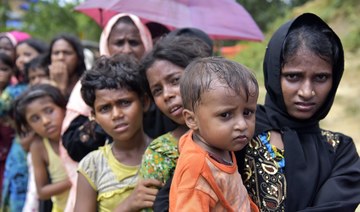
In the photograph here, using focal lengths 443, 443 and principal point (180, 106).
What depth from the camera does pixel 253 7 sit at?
26.0 m

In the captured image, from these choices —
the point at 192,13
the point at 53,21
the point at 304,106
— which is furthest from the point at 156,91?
the point at 53,21

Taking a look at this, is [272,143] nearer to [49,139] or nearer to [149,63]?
[149,63]

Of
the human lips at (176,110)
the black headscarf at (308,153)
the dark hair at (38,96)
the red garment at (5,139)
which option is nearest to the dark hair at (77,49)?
the dark hair at (38,96)

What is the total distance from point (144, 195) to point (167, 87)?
20.9 inches

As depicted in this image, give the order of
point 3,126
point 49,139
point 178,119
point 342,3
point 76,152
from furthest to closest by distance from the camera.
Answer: point 342,3 → point 3,126 → point 49,139 → point 76,152 → point 178,119

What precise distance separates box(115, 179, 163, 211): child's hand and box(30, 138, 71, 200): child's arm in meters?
1.30

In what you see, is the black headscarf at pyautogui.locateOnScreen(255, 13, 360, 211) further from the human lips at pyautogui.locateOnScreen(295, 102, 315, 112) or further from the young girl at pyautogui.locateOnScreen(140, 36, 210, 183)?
the young girl at pyautogui.locateOnScreen(140, 36, 210, 183)

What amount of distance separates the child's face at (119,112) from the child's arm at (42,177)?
3.56 ft

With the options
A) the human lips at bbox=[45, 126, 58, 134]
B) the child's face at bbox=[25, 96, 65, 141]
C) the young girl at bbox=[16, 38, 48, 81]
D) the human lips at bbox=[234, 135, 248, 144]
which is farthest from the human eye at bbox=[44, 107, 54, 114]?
the human lips at bbox=[234, 135, 248, 144]

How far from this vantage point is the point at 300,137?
2.10 metres

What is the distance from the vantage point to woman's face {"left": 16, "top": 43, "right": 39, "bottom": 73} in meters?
4.96

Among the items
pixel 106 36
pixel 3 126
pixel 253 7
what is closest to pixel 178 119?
pixel 106 36

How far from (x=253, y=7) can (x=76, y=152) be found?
24.5 meters

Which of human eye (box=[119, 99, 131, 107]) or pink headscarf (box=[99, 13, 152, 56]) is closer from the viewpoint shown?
human eye (box=[119, 99, 131, 107])
